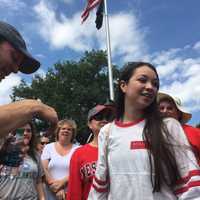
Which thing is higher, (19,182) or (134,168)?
(19,182)

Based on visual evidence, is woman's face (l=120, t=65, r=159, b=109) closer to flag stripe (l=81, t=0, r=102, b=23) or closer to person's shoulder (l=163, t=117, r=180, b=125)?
person's shoulder (l=163, t=117, r=180, b=125)

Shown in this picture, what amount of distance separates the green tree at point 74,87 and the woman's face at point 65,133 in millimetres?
33411

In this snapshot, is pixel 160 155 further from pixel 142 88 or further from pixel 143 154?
pixel 142 88

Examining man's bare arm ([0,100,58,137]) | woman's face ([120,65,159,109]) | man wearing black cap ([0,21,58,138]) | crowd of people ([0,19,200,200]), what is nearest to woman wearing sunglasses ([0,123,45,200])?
crowd of people ([0,19,200,200])

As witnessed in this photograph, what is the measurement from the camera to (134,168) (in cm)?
291

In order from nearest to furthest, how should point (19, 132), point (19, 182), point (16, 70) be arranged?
point (16, 70), point (19, 132), point (19, 182)

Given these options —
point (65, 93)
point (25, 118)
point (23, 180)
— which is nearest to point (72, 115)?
point (65, 93)

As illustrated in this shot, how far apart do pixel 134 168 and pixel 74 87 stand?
39.8 metres

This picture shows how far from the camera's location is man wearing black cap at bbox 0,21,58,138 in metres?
2.21

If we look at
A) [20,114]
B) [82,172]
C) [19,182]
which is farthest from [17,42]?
[19,182]

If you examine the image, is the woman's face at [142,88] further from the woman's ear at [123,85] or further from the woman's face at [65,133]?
the woman's face at [65,133]

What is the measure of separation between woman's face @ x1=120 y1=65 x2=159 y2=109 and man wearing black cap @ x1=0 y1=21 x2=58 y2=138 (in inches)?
33.6

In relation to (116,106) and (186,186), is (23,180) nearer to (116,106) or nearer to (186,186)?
(116,106)

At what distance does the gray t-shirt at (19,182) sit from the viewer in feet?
15.6
